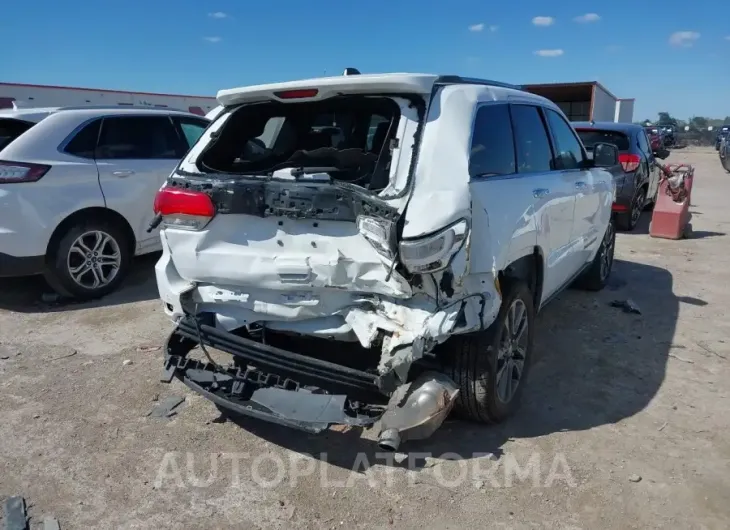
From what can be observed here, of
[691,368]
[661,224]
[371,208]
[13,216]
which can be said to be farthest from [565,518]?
[661,224]

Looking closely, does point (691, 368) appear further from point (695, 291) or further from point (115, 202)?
point (115, 202)

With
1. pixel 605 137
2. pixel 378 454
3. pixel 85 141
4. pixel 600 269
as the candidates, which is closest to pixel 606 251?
pixel 600 269

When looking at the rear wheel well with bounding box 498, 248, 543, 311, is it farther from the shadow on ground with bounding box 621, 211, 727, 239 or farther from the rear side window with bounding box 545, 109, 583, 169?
the shadow on ground with bounding box 621, 211, 727, 239

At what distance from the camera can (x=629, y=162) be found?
9000 millimetres

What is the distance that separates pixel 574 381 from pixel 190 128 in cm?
492

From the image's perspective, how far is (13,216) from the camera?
502 centimetres

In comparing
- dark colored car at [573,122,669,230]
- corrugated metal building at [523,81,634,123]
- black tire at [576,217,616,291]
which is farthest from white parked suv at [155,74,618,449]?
corrugated metal building at [523,81,634,123]

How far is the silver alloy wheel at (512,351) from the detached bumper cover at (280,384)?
691 millimetres

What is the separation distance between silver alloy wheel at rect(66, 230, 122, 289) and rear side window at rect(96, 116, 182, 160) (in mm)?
798

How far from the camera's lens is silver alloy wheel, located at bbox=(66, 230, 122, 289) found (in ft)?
18.0

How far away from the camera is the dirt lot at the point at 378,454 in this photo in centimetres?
268

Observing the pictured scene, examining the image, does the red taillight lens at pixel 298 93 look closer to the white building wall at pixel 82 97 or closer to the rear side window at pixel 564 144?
the rear side window at pixel 564 144

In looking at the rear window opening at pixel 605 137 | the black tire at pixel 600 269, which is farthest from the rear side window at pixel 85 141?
the rear window opening at pixel 605 137

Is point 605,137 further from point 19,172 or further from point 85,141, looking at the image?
point 19,172
